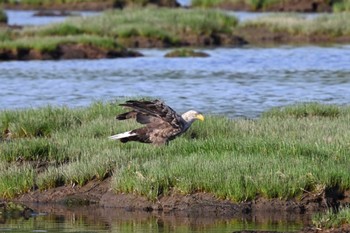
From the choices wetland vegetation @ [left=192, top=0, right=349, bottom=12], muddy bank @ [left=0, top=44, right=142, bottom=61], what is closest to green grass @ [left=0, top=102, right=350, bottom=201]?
muddy bank @ [left=0, top=44, right=142, bottom=61]

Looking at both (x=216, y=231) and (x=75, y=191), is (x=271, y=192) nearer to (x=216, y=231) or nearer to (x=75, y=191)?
(x=216, y=231)

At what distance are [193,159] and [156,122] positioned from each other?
1352 millimetres

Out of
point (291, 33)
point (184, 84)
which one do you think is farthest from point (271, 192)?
point (291, 33)

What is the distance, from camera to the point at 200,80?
95.7 ft

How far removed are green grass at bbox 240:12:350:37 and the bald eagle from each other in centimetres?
2929

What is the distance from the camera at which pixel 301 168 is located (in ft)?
38.6

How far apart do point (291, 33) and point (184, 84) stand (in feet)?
51.2

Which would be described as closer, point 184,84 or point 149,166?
point 149,166

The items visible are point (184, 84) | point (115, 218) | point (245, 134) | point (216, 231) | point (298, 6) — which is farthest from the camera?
point (298, 6)

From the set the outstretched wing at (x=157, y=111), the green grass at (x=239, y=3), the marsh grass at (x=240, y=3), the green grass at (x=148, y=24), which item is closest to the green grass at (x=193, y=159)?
the outstretched wing at (x=157, y=111)

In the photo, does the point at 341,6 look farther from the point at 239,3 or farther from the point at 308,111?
the point at 308,111

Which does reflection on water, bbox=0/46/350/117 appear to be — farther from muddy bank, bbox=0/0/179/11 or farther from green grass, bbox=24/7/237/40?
muddy bank, bbox=0/0/179/11

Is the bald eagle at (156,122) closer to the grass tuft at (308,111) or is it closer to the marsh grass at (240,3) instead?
the grass tuft at (308,111)

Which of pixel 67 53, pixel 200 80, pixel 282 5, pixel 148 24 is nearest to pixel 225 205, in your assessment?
pixel 200 80
